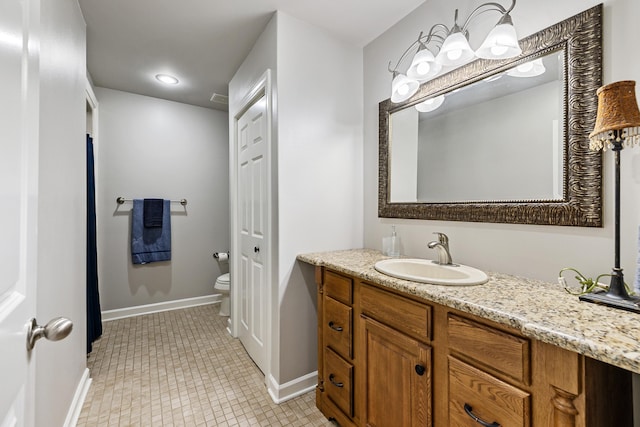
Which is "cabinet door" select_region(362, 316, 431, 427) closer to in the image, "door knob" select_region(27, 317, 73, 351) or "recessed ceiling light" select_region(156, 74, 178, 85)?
"door knob" select_region(27, 317, 73, 351)

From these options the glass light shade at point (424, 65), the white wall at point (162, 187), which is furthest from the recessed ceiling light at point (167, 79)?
the glass light shade at point (424, 65)

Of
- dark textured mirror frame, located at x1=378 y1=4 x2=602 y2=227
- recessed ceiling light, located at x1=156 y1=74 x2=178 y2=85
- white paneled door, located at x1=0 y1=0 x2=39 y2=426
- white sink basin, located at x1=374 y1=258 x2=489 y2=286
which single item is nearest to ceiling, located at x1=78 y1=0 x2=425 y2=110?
recessed ceiling light, located at x1=156 y1=74 x2=178 y2=85

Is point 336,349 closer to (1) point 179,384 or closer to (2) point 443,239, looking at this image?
(2) point 443,239

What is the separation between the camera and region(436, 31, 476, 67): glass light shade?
134 centimetres

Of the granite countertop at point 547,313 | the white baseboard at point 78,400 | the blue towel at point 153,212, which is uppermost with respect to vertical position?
the blue towel at point 153,212

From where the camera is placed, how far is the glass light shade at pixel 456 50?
4.39 ft

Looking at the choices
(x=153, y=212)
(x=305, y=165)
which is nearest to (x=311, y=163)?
(x=305, y=165)

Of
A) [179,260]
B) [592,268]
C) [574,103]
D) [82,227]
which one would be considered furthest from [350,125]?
[179,260]

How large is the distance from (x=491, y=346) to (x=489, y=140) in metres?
0.99

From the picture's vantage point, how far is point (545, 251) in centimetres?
118

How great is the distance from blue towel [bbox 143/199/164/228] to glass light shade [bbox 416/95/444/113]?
286cm

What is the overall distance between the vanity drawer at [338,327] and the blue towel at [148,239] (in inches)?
94.9

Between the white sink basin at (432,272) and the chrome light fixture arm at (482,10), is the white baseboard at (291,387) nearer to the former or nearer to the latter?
the white sink basin at (432,272)

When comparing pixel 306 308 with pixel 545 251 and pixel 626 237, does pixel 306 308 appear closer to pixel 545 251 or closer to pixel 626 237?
pixel 545 251
